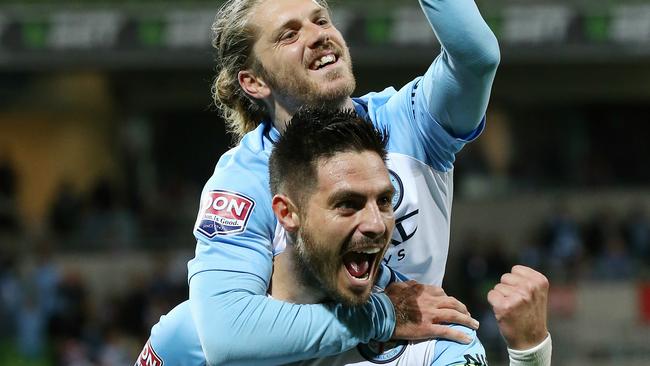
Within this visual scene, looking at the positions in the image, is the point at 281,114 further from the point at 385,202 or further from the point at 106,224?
the point at 106,224

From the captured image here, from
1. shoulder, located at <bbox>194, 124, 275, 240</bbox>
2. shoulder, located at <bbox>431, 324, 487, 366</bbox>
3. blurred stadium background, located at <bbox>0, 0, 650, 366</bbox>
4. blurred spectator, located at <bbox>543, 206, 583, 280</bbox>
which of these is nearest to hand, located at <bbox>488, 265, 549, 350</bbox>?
shoulder, located at <bbox>431, 324, 487, 366</bbox>

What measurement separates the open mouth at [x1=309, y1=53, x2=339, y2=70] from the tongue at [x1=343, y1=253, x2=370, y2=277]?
735 mm

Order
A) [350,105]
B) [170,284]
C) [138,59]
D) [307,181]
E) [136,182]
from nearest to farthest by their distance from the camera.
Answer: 1. [307,181]
2. [350,105]
3. [170,284]
4. [138,59]
5. [136,182]

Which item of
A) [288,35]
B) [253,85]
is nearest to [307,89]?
[288,35]

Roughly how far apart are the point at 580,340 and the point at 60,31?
666 cm

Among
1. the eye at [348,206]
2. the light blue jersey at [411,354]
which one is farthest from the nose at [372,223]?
the light blue jersey at [411,354]

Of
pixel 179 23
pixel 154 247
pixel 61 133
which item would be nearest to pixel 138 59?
pixel 179 23

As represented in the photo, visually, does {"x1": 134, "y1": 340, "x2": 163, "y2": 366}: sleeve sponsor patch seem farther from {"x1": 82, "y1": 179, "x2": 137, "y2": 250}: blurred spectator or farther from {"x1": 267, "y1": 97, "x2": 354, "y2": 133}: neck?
{"x1": 82, "y1": 179, "x2": 137, "y2": 250}: blurred spectator

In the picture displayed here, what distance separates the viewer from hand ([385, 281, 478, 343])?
356 cm

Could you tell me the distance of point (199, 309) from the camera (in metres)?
3.56

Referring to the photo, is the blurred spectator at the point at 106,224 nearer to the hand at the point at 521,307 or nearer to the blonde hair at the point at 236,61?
the blonde hair at the point at 236,61

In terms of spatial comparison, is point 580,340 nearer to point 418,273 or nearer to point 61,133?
point 61,133

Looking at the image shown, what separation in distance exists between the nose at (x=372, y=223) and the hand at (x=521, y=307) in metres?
0.35

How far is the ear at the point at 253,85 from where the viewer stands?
4.07m
